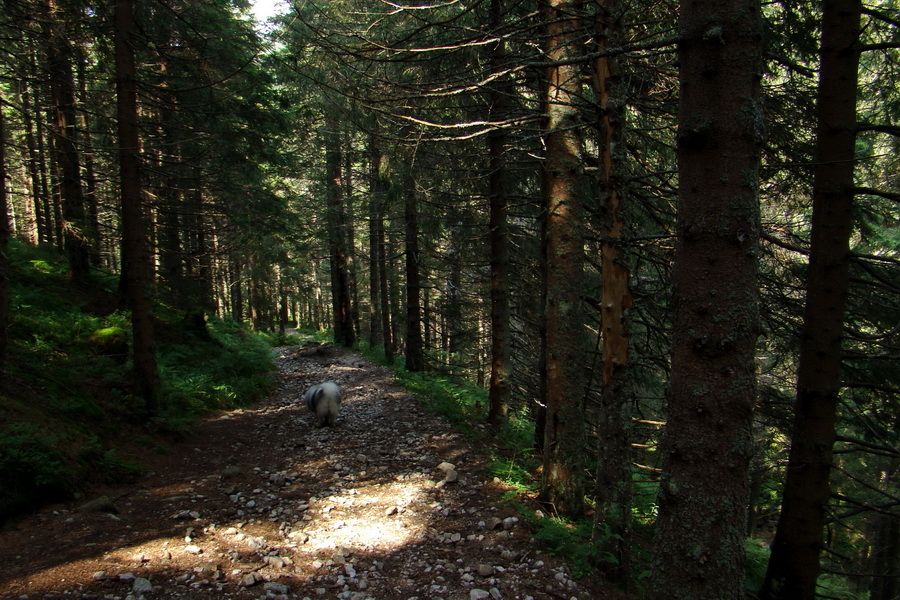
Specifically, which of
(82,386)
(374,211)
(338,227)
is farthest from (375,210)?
(82,386)

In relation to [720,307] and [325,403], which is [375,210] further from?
[720,307]

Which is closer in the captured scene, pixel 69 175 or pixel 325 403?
pixel 325 403

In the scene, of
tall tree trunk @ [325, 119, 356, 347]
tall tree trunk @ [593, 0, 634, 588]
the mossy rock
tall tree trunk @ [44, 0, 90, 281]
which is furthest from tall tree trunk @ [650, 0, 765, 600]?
tall tree trunk @ [325, 119, 356, 347]

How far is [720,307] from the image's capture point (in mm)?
2248

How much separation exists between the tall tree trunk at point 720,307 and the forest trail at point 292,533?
2440 mm

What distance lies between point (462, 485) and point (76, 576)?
436 centimetres

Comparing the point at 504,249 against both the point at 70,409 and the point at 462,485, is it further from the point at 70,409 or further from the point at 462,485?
the point at 70,409

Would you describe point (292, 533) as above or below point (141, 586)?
below

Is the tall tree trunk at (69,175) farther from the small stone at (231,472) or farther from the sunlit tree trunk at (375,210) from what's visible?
the small stone at (231,472)

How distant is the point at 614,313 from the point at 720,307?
216cm

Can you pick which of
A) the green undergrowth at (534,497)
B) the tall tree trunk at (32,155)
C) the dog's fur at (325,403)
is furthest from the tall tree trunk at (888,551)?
the tall tree trunk at (32,155)

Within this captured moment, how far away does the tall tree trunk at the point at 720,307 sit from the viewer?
7.34 feet

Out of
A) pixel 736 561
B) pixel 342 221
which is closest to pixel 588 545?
pixel 736 561

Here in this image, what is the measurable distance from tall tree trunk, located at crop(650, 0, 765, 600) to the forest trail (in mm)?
2440
